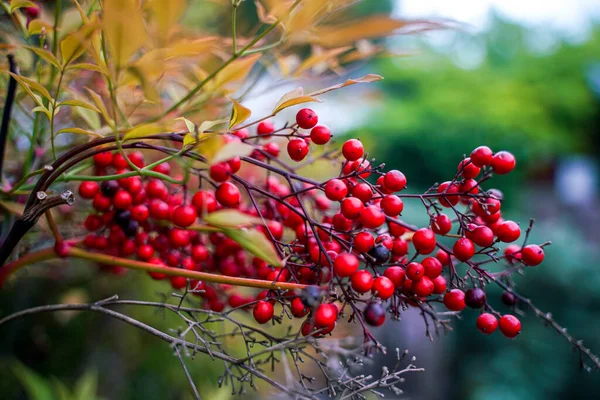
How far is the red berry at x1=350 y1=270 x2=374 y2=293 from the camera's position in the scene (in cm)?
34

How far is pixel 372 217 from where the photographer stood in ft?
1.13

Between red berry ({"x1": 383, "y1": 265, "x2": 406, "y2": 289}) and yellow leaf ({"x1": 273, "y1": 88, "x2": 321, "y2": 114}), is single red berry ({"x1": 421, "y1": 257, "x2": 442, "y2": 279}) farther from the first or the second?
yellow leaf ({"x1": 273, "y1": 88, "x2": 321, "y2": 114})

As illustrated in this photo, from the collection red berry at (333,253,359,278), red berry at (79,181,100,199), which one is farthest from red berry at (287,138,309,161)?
red berry at (79,181,100,199)

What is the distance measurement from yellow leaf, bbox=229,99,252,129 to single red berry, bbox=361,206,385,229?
0.38ft

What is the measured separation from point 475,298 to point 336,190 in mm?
157

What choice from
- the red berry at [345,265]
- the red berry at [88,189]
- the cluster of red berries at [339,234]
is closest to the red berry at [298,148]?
the cluster of red berries at [339,234]

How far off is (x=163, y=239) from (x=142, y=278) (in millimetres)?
524

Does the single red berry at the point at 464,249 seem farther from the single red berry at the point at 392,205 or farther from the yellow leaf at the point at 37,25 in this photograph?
the yellow leaf at the point at 37,25

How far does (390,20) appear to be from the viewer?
0.50 m

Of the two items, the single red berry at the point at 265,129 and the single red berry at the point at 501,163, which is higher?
the single red berry at the point at 265,129

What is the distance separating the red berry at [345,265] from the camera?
1.12 feet

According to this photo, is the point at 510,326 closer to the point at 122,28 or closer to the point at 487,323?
the point at 487,323

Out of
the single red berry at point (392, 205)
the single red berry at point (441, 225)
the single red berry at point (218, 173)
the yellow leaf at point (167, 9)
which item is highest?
the yellow leaf at point (167, 9)

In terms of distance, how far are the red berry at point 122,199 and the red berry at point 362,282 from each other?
0.24 metres
